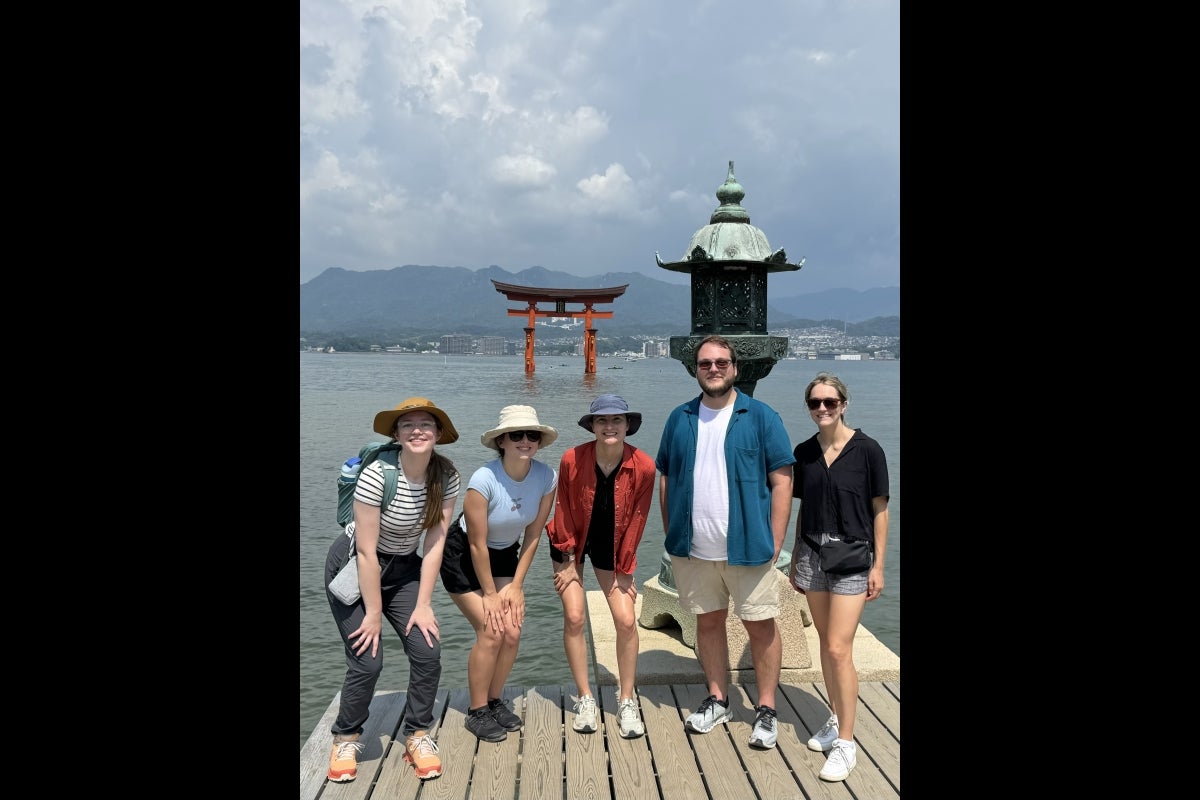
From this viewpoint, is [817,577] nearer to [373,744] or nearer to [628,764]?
[628,764]

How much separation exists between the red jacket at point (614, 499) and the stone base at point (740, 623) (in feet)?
2.90

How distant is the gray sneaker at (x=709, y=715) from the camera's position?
12.0 feet

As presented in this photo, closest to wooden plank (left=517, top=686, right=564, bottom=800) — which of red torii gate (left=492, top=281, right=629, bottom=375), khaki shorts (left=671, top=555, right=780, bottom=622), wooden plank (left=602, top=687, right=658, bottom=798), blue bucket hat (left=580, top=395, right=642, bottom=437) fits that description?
wooden plank (left=602, top=687, right=658, bottom=798)

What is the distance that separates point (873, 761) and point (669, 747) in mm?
851

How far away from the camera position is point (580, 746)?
3557 millimetres

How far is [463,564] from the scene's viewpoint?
137 inches

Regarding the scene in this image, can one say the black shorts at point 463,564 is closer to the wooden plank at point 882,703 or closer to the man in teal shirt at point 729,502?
the man in teal shirt at point 729,502

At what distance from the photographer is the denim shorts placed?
3.29 metres

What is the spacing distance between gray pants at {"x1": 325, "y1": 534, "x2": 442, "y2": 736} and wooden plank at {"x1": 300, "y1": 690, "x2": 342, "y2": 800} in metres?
0.11

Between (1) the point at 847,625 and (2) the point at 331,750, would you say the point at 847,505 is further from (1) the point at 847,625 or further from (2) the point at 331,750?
(2) the point at 331,750

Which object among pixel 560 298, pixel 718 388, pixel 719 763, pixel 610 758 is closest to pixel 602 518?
pixel 718 388

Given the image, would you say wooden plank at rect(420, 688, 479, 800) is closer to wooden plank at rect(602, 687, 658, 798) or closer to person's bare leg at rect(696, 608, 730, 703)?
wooden plank at rect(602, 687, 658, 798)

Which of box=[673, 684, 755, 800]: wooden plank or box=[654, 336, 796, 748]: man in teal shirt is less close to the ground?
box=[654, 336, 796, 748]: man in teal shirt
